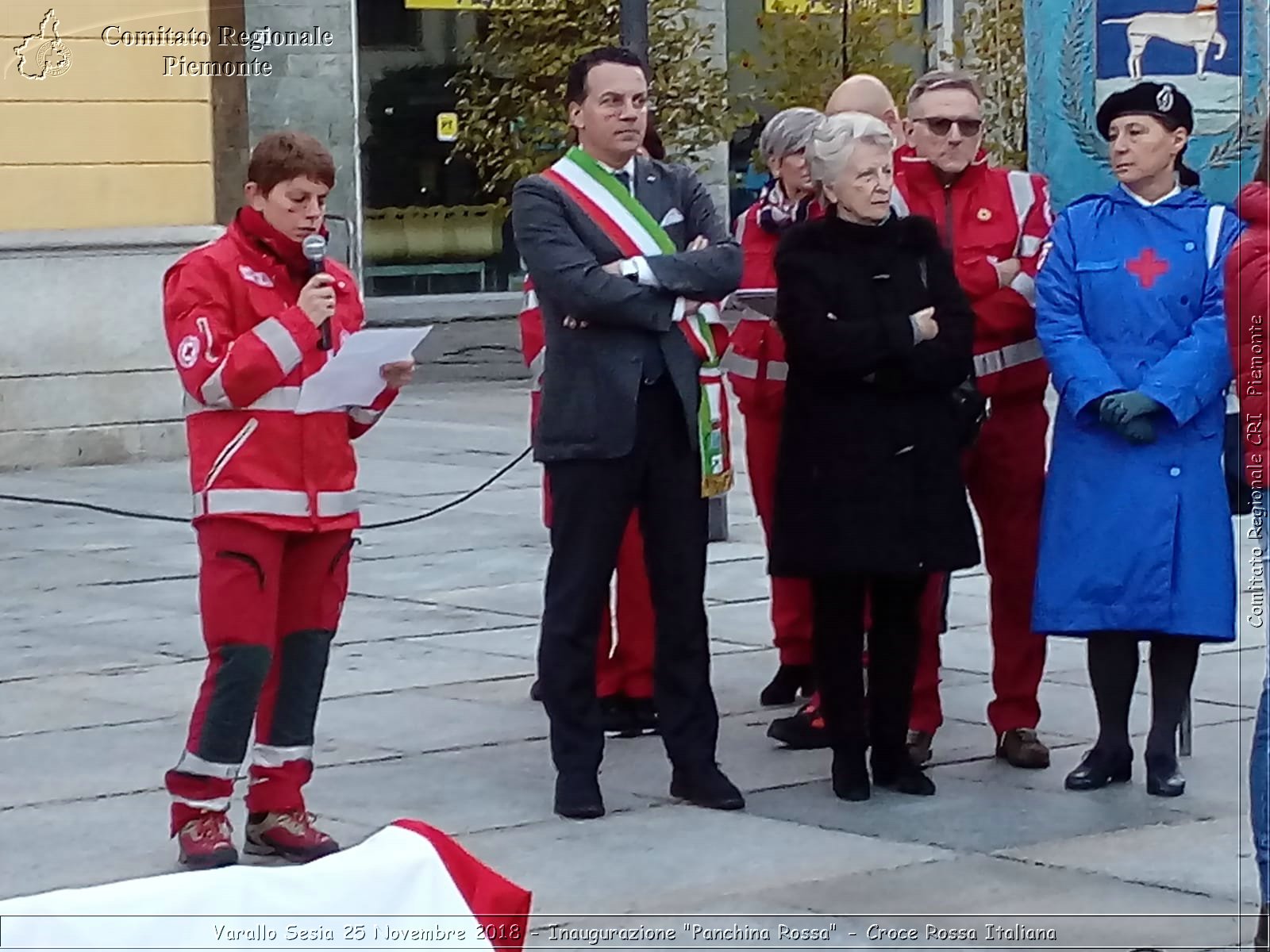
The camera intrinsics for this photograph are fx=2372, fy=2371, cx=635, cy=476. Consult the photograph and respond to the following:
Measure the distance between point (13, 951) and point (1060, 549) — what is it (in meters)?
3.96

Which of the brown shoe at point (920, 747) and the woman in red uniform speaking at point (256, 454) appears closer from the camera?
the woman in red uniform speaking at point (256, 454)

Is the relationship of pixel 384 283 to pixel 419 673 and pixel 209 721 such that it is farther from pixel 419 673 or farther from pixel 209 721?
pixel 209 721

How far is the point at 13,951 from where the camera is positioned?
306 cm

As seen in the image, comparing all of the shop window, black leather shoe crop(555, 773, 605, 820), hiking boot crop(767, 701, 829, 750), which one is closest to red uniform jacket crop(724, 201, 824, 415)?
hiking boot crop(767, 701, 829, 750)

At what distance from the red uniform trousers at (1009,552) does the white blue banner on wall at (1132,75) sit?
1.68 m

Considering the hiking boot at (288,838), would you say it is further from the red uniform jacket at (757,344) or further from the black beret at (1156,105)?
the black beret at (1156,105)

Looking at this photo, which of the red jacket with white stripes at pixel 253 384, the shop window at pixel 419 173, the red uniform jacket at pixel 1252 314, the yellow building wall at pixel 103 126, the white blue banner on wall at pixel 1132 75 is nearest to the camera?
the red uniform jacket at pixel 1252 314

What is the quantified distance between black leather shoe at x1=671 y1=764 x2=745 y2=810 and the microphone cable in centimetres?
557

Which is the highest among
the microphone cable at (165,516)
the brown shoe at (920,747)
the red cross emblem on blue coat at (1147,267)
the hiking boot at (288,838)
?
the red cross emblem on blue coat at (1147,267)

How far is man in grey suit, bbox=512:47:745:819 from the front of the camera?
6.14 m

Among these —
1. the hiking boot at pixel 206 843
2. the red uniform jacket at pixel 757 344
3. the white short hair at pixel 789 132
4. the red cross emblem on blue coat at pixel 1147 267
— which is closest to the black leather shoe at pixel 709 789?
the hiking boot at pixel 206 843

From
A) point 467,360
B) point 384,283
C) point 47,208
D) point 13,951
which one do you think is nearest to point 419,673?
point 13,951

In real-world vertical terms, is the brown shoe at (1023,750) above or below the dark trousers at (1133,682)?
below

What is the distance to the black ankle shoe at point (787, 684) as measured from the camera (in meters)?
7.76
